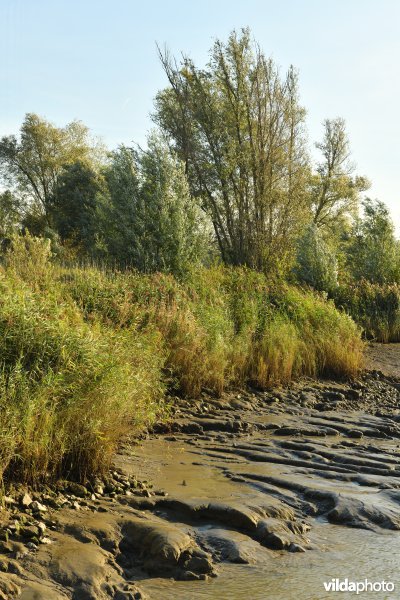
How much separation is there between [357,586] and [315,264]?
16625mm

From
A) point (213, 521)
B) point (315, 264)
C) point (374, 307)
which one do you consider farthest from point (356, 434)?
point (315, 264)

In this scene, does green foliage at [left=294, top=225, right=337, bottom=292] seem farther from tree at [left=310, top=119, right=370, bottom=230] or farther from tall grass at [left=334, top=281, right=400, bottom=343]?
tree at [left=310, top=119, right=370, bottom=230]

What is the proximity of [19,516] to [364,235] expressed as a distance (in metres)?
22.6

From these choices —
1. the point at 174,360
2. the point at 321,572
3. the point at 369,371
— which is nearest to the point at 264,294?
the point at 369,371

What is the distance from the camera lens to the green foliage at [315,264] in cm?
2014

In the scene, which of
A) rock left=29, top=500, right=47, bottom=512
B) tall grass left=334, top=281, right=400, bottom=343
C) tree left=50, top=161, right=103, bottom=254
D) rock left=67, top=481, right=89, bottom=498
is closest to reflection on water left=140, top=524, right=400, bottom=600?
rock left=29, top=500, right=47, bottom=512

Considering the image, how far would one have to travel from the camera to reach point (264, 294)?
14992 millimetres

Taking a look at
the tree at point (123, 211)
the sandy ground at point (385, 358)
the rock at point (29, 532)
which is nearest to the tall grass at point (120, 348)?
the rock at point (29, 532)

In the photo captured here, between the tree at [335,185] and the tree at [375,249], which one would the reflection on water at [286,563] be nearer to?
the tree at [375,249]

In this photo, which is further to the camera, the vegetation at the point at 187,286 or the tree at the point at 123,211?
the tree at the point at 123,211

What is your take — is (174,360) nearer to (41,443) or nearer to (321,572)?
(41,443)

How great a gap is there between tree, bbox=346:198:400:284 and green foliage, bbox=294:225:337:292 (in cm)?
173

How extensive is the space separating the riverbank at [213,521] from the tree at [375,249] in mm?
15204

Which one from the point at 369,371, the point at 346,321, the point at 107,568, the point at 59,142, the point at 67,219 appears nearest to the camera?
the point at 107,568
